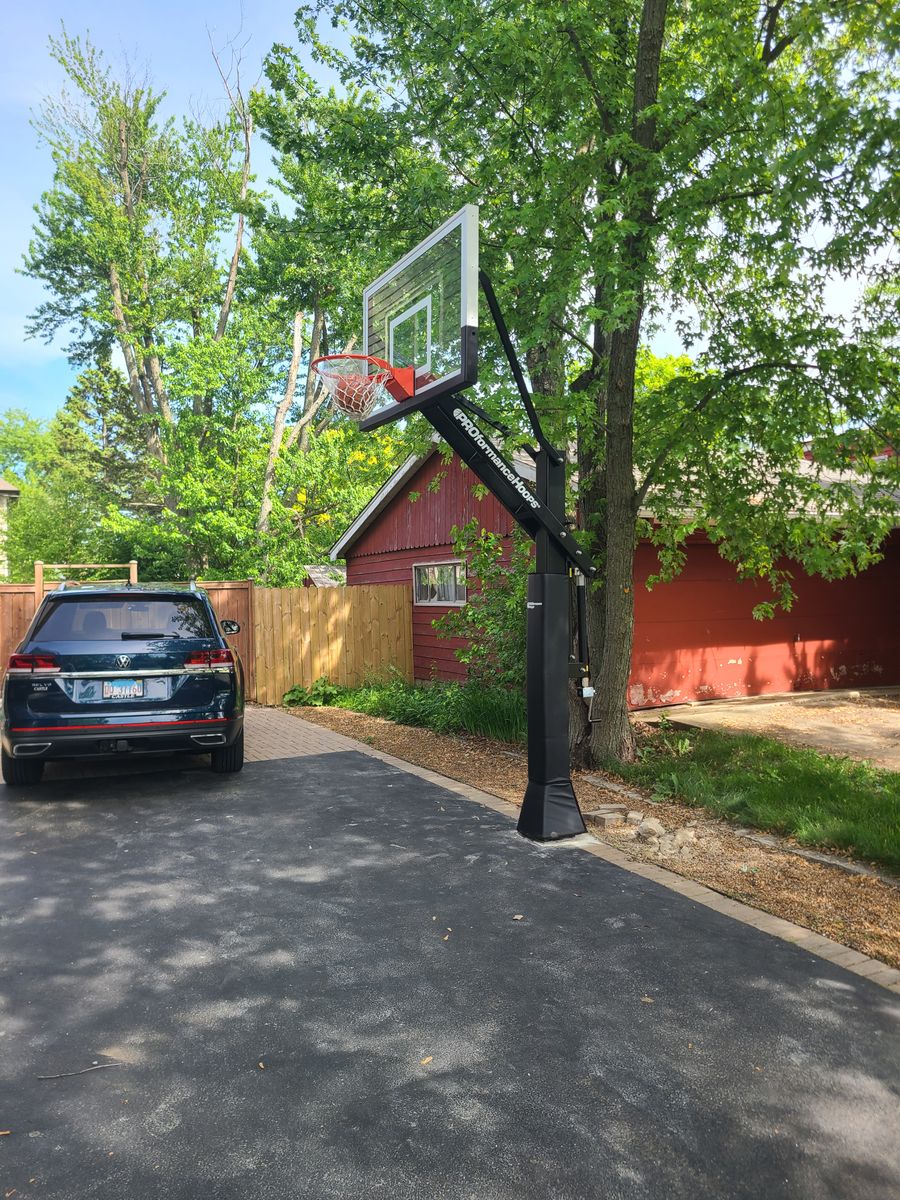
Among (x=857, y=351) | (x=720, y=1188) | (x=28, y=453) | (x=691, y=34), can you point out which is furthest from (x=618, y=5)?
(x=28, y=453)

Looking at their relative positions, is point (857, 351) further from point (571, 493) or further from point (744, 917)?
point (744, 917)

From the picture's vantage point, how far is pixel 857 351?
683cm

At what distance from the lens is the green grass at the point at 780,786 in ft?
18.3

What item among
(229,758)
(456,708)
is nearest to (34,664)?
(229,758)

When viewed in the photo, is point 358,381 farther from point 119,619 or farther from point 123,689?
point 123,689

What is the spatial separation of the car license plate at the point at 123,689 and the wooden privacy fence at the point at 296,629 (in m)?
6.64

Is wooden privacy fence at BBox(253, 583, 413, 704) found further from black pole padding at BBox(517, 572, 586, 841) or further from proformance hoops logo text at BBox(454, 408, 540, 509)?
proformance hoops logo text at BBox(454, 408, 540, 509)

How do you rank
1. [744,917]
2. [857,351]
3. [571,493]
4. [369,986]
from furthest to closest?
[571,493] < [857,351] < [744,917] < [369,986]

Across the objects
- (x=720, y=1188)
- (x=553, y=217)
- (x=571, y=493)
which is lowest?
(x=720, y=1188)

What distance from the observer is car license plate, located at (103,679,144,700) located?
668cm

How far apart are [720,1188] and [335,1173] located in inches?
44.7

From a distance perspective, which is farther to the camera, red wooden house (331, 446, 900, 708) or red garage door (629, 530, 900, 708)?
red wooden house (331, 446, 900, 708)

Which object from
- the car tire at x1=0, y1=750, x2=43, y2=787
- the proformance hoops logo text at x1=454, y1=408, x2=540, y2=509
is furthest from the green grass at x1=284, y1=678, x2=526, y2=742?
the car tire at x1=0, y1=750, x2=43, y2=787

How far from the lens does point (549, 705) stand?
19.3ft
